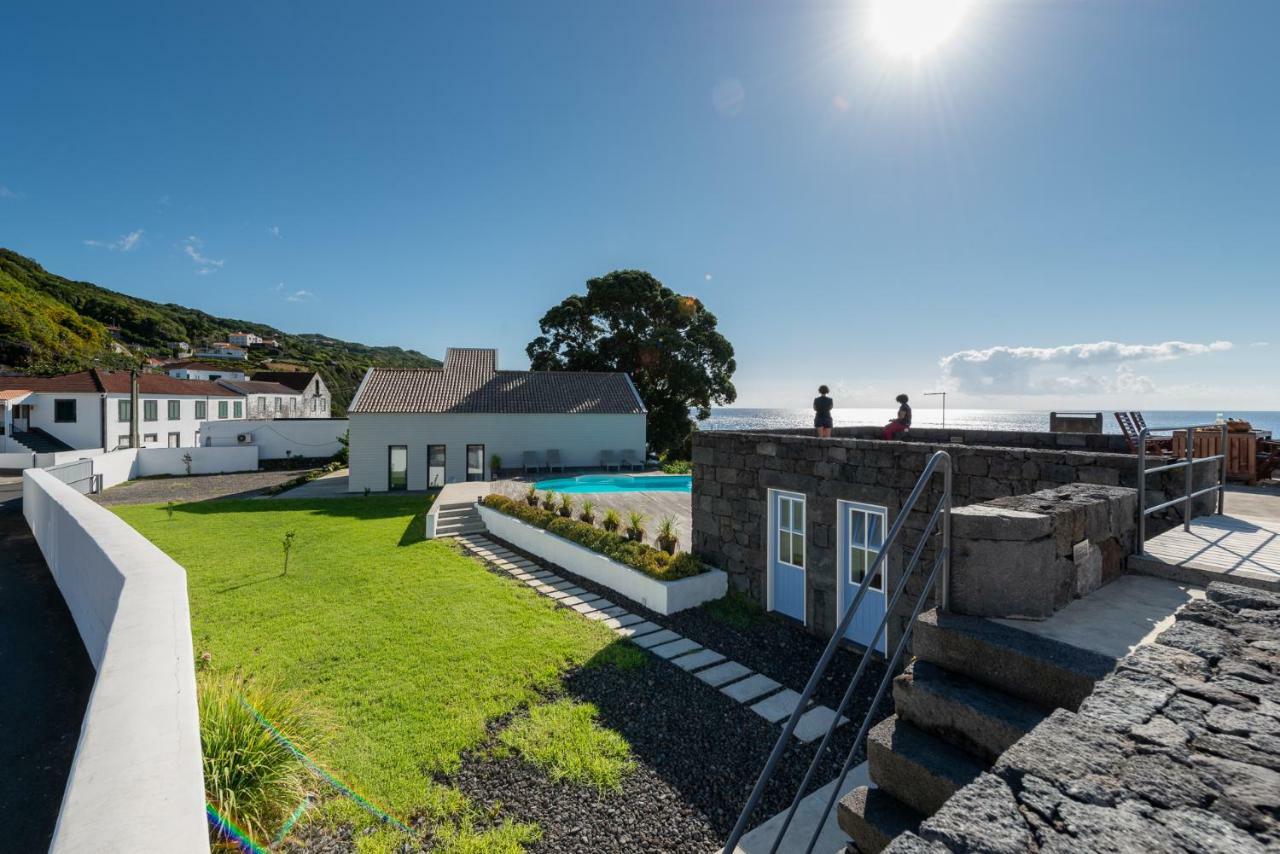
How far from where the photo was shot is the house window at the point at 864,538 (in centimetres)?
772

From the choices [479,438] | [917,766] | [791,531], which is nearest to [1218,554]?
[917,766]

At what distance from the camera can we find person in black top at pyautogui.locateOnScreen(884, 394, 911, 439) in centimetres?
1007

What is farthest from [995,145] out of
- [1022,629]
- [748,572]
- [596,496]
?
[596,496]

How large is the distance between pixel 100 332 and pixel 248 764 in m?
83.5

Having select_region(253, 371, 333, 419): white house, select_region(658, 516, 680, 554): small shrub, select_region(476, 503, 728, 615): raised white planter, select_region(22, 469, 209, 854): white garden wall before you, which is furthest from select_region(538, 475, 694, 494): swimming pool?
select_region(253, 371, 333, 419): white house

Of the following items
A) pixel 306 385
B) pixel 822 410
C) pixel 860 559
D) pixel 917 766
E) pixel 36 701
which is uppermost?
pixel 306 385

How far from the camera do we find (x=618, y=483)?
22.1m

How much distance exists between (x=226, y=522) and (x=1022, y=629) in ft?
66.1

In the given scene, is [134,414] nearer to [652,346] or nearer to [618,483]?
[618,483]

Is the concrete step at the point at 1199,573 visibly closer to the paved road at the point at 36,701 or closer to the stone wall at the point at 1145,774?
the stone wall at the point at 1145,774

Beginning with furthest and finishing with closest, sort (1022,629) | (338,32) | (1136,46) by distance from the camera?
(338,32), (1136,46), (1022,629)

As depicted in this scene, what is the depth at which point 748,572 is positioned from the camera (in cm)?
955

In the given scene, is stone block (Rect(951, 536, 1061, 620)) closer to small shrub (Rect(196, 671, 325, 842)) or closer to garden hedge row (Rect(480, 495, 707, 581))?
small shrub (Rect(196, 671, 325, 842))

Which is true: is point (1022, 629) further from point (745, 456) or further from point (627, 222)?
point (627, 222)
